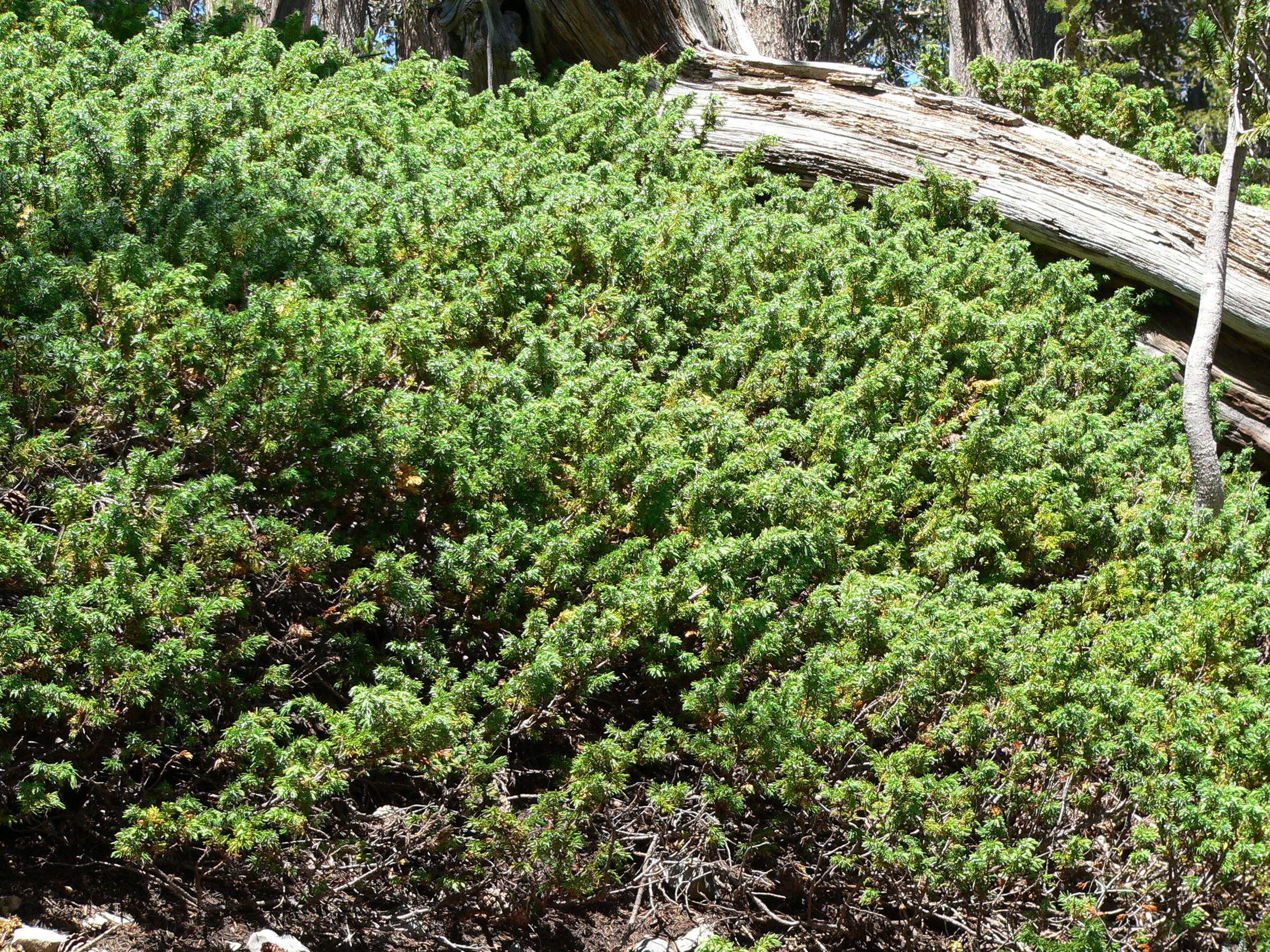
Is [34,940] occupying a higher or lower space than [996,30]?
lower

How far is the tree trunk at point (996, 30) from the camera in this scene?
1150 centimetres

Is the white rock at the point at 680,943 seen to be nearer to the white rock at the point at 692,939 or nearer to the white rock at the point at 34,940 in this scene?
the white rock at the point at 692,939

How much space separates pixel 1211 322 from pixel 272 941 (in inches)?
201

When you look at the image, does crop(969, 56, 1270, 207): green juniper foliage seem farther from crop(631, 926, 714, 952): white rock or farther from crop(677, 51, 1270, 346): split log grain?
crop(631, 926, 714, 952): white rock

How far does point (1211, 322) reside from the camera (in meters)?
5.64

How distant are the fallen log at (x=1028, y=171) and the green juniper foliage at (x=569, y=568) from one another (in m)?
1.34

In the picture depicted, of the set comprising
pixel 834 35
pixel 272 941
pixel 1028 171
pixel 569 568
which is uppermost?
pixel 834 35

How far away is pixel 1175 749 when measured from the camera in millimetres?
3246

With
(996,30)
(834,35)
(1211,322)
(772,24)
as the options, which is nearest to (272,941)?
(1211,322)

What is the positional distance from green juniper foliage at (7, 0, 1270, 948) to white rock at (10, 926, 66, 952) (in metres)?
0.28

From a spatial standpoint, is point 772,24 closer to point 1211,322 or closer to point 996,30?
point 996,30

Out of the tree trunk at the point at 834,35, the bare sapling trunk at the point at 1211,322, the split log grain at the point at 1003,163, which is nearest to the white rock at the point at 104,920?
the bare sapling trunk at the point at 1211,322

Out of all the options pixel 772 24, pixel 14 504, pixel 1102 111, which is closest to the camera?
pixel 14 504

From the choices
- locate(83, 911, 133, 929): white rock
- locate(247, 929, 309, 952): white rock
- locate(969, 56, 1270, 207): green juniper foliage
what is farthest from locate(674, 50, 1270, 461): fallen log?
locate(83, 911, 133, 929): white rock
